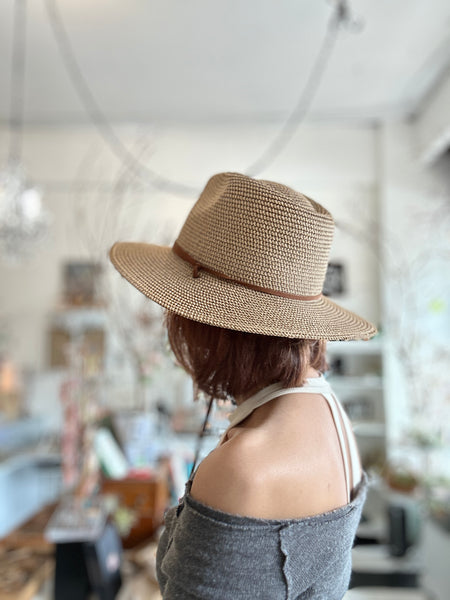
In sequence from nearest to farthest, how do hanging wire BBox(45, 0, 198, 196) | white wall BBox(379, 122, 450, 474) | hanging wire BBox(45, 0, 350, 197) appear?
hanging wire BBox(45, 0, 350, 197) → white wall BBox(379, 122, 450, 474) → hanging wire BBox(45, 0, 198, 196)

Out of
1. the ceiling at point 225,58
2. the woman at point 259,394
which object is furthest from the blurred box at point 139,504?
the ceiling at point 225,58

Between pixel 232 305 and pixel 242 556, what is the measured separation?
1.13ft

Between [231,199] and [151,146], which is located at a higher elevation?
[151,146]

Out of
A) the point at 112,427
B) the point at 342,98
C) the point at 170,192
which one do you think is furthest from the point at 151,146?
the point at 112,427

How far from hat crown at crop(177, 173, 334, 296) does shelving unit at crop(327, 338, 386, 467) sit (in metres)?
3.94

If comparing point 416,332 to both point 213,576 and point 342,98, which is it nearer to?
point 342,98

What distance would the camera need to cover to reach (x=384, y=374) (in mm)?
4707

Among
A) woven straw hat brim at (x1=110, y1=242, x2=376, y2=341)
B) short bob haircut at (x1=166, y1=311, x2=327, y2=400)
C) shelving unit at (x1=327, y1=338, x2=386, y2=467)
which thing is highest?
woven straw hat brim at (x1=110, y1=242, x2=376, y2=341)

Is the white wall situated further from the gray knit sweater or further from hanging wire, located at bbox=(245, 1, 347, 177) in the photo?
the gray knit sweater

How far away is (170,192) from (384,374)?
2716 mm

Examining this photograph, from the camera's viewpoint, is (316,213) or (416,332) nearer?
(316,213)

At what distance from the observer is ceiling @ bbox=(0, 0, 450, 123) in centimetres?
330

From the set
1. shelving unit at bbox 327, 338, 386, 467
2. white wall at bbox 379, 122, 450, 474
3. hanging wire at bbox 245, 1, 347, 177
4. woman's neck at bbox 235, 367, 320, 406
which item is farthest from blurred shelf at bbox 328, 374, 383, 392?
woman's neck at bbox 235, 367, 320, 406

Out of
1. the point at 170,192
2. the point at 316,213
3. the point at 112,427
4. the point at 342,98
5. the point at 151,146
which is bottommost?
the point at 112,427
